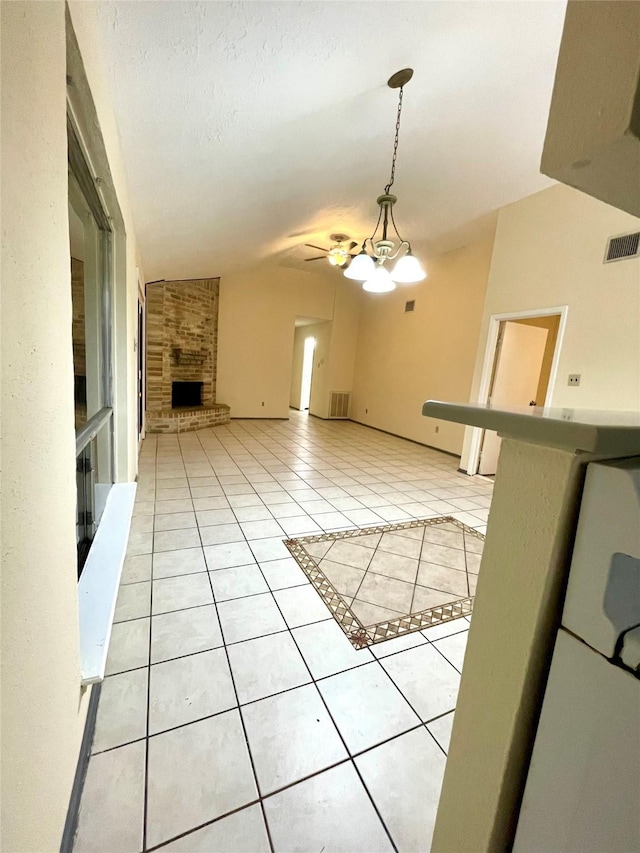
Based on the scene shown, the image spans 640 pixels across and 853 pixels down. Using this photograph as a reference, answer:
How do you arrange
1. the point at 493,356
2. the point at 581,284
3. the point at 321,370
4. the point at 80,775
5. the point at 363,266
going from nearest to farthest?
the point at 80,775, the point at 363,266, the point at 581,284, the point at 493,356, the point at 321,370

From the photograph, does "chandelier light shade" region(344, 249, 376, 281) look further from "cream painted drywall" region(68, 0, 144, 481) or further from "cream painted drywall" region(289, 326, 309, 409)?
"cream painted drywall" region(289, 326, 309, 409)

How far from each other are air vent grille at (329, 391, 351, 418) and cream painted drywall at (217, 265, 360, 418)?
65cm

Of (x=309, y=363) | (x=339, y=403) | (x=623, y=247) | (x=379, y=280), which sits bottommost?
(x=339, y=403)

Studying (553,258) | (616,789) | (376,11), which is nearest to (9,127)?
(616,789)

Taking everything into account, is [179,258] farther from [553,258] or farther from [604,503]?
[604,503]

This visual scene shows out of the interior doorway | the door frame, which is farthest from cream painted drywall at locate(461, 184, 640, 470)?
the interior doorway

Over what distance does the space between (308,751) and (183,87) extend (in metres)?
2.84

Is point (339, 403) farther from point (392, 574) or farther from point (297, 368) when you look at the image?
point (392, 574)

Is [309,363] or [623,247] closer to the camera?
[623,247]

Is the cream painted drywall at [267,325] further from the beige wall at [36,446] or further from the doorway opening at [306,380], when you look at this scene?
the beige wall at [36,446]

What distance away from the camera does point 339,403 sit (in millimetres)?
8391

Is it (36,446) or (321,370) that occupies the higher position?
(321,370)

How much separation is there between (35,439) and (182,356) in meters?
6.09

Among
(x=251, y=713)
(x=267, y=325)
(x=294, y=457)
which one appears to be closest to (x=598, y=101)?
(x=251, y=713)
